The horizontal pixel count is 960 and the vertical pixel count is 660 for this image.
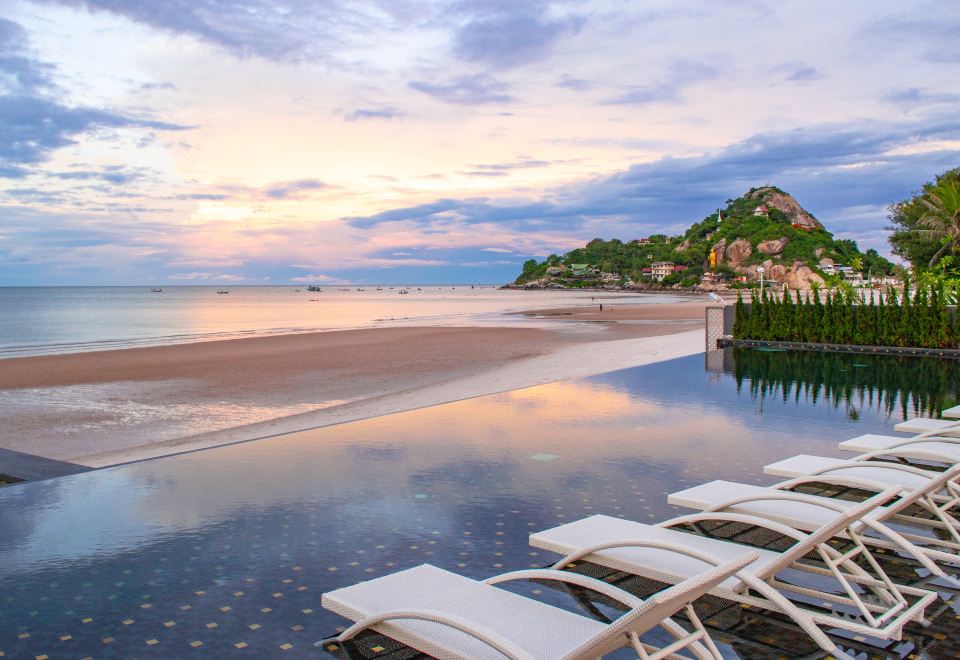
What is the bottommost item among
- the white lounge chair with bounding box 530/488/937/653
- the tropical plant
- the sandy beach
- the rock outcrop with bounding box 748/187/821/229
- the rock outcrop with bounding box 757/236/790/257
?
the sandy beach

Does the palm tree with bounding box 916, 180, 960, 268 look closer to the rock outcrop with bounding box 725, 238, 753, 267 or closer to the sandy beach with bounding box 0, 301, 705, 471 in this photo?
the sandy beach with bounding box 0, 301, 705, 471

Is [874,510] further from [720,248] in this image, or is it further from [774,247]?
[720,248]

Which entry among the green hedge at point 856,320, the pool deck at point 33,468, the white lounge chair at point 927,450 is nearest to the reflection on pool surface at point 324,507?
the pool deck at point 33,468

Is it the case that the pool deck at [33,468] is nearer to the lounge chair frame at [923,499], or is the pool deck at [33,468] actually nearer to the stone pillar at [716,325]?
the lounge chair frame at [923,499]

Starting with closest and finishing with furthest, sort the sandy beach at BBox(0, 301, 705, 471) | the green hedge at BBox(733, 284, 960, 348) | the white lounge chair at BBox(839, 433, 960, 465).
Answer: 1. the white lounge chair at BBox(839, 433, 960, 465)
2. the sandy beach at BBox(0, 301, 705, 471)
3. the green hedge at BBox(733, 284, 960, 348)

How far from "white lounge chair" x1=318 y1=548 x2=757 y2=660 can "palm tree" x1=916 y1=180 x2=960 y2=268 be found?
111ft

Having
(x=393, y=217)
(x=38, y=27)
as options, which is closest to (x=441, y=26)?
(x=38, y=27)

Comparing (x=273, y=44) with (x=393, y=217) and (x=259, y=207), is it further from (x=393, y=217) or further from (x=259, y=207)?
(x=393, y=217)

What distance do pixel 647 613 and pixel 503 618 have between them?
0.71m

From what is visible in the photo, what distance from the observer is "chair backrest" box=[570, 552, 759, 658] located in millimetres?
2209

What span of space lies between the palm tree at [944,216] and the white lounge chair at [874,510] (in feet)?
101

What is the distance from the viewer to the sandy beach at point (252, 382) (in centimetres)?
1052

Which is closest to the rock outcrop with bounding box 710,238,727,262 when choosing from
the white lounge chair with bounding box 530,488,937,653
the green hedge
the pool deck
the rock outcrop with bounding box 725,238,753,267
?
the rock outcrop with bounding box 725,238,753,267

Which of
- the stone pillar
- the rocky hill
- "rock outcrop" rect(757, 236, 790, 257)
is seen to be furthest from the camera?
"rock outcrop" rect(757, 236, 790, 257)
